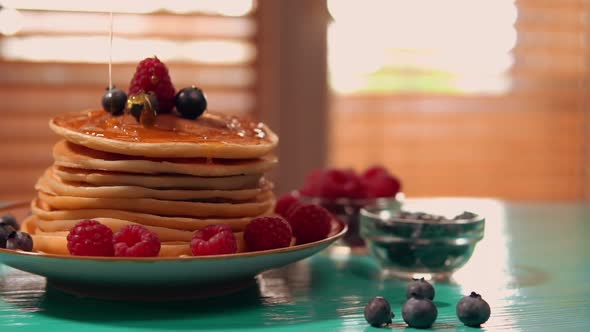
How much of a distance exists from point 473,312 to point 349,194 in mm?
671

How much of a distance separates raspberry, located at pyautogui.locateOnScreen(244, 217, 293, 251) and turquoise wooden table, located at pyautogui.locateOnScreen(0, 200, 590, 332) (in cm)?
8

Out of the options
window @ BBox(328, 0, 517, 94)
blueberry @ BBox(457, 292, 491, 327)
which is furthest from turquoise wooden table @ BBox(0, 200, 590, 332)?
window @ BBox(328, 0, 517, 94)

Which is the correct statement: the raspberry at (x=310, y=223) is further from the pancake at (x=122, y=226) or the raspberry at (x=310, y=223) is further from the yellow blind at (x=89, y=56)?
the yellow blind at (x=89, y=56)

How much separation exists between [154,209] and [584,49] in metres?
3.36

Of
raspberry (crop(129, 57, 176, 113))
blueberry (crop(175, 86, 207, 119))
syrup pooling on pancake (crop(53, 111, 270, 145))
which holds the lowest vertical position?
syrup pooling on pancake (crop(53, 111, 270, 145))

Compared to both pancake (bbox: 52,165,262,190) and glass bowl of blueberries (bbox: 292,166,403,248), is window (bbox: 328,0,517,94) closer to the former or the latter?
glass bowl of blueberries (bbox: 292,166,403,248)

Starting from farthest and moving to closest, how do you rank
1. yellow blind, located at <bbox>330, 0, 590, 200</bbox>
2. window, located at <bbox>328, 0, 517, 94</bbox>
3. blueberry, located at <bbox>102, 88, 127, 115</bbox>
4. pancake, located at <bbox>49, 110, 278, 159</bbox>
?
yellow blind, located at <bbox>330, 0, 590, 200</bbox>, window, located at <bbox>328, 0, 517, 94</bbox>, blueberry, located at <bbox>102, 88, 127, 115</bbox>, pancake, located at <bbox>49, 110, 278, 159</bbox>

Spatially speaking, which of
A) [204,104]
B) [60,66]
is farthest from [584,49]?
[204,104]

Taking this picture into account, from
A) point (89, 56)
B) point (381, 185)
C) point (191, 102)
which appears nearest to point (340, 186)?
point (381, 185)

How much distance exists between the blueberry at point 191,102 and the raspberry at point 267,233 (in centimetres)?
21

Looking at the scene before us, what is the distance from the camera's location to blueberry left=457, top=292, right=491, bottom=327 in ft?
3.45

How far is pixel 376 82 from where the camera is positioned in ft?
13.6

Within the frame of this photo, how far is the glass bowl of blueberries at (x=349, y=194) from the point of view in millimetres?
1674

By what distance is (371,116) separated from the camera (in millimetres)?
4207
